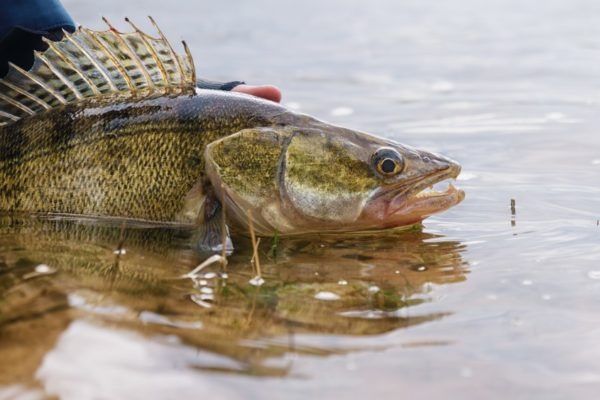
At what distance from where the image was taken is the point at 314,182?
462 centimetres

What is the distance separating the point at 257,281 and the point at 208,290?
241 millimetres

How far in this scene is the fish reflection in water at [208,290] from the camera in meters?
3.06

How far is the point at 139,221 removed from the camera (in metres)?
4.68

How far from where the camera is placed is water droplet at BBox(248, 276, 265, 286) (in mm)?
3820

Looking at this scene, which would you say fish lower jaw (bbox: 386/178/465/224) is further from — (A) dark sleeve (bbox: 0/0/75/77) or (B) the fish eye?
(A) dark sleeve (bbox: 0/0/75/77)

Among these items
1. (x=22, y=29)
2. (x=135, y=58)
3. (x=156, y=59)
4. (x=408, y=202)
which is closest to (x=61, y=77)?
(x=135, y=58)

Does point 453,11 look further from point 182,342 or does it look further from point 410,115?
point 182,342

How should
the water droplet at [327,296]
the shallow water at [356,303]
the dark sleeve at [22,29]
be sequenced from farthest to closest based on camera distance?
1. the dark sleeve at [22,29]
2. the water droplet at [327,296]
3. the shallow water at [356,303]

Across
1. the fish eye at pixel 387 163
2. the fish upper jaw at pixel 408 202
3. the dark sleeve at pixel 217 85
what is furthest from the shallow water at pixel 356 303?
the dark sleeve at pixel 217 85

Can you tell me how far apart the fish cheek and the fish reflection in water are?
6.1 inches

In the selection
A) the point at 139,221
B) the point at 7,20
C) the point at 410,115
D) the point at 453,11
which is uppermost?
the point at 453,11

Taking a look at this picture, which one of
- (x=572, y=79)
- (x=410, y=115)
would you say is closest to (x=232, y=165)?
(x=410, y=115)

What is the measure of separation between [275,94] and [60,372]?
3.35 m

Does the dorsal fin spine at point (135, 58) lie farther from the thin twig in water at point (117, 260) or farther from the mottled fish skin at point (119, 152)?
the thin twig in water at point (117, 260)
